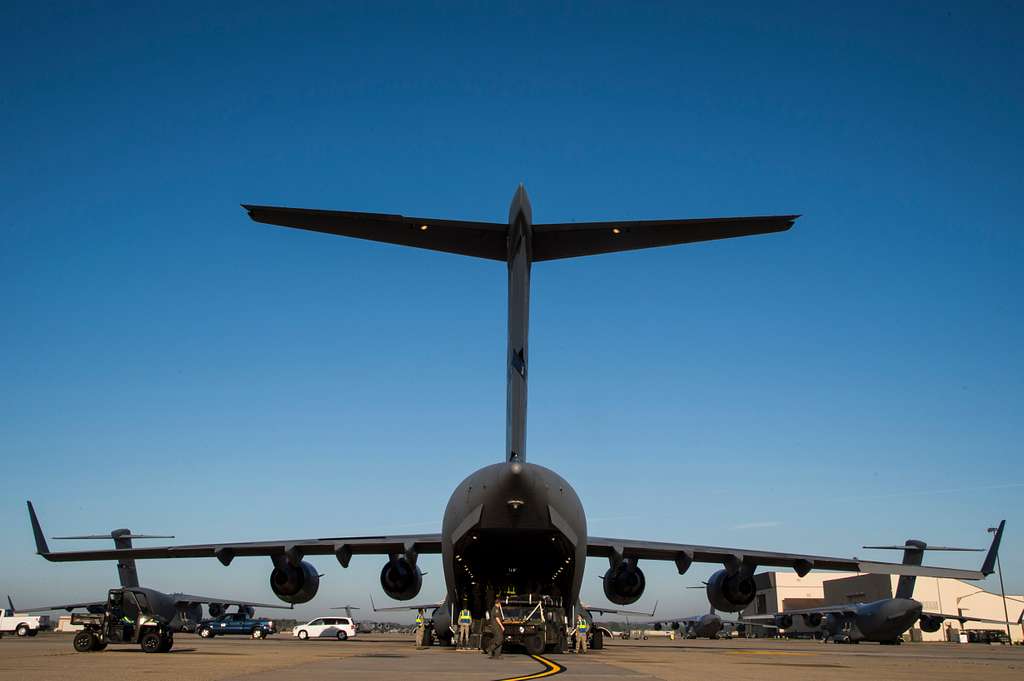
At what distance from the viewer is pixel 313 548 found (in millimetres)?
21281

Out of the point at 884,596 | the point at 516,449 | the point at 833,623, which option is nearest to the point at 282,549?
the point at 516,449

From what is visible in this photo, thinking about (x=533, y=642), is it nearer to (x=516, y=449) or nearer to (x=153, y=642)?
(x=516, y=449)

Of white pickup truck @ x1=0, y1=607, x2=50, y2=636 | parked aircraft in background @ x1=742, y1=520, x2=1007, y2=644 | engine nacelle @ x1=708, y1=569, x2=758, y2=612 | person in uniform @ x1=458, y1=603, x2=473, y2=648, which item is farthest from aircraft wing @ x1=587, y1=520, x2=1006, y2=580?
white pickup truck @ x1=0, y1=607, x2=50, y2=636

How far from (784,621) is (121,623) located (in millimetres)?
43078

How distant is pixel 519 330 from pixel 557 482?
275cm

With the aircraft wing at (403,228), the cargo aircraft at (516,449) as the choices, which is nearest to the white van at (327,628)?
the cargo aircraft at (516,449)

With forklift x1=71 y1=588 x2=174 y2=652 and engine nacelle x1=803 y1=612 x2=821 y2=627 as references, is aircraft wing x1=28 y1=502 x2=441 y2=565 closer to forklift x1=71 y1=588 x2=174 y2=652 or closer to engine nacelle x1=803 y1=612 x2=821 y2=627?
forklift x1=71 y1=588 x2=174 y2=652

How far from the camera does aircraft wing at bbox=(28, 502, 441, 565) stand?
2080 centimetres

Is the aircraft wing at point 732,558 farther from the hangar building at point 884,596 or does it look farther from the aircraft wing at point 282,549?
the hangar building at point 884,596

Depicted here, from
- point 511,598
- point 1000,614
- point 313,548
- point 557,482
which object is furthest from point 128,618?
point 1000,614

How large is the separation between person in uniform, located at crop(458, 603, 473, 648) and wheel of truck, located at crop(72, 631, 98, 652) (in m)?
8.16

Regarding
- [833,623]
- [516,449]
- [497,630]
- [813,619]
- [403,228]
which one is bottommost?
[813,619]

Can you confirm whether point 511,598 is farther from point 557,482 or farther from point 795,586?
point 795,586

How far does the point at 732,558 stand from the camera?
2084cm
